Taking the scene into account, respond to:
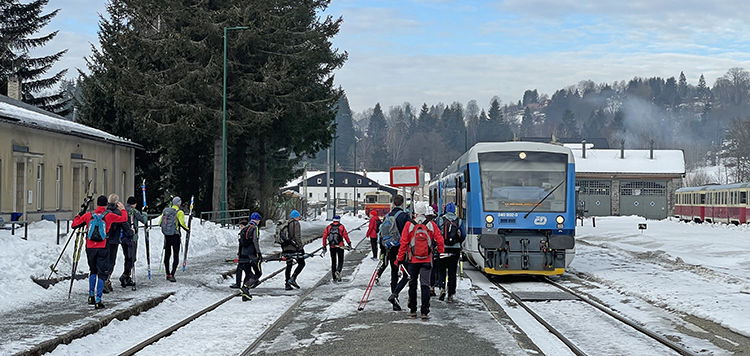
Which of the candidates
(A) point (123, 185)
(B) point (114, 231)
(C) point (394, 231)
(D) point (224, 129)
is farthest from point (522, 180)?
(A) point (123, 185)

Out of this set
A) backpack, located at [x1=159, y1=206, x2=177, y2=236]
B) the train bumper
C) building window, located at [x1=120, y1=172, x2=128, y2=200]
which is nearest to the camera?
backpack, located at [x1=159, y1=206, x2=177, y2=236]

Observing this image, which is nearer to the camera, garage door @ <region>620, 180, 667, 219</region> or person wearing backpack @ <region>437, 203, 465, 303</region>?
person wearing backpack @ <region>437, 203, 465, 303</region>

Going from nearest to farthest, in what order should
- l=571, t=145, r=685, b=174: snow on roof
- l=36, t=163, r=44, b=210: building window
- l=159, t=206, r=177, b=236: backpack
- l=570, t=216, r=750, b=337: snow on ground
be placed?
1. l=570, t=216, r=750, b=337: snow on ground
2. l=159, t=206, r=177, b=236: backpack
3. l=36, t=163, r=44, b=210: building window
4. l=571, t=145, r=685, b=174: snow on roof

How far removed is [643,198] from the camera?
74.1m

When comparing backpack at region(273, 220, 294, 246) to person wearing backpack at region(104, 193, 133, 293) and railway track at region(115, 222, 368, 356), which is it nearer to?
railway track at region(115, 222, 368, 356)

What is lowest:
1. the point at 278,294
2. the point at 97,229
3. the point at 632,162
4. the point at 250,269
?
the point at 278,294

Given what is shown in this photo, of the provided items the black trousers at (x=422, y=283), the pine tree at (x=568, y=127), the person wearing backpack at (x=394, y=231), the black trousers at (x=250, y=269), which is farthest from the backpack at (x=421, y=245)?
the pine tree at (x=568, y=127)

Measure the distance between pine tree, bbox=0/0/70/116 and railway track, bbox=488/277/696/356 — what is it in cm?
3444

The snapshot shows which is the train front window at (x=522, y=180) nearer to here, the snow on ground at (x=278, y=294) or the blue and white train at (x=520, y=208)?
the blue and white train at (x=520, y=208)

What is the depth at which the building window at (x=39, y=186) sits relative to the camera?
28.6 metres

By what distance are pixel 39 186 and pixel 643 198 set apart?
58.1 m

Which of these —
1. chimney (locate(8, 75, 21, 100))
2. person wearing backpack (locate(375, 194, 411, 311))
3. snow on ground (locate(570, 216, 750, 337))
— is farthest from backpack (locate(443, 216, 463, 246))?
chimney (locate(8, 75, 21, 100))

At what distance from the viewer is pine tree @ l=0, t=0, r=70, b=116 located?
4362 cm

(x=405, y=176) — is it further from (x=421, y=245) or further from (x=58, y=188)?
(x=58, y=188)
